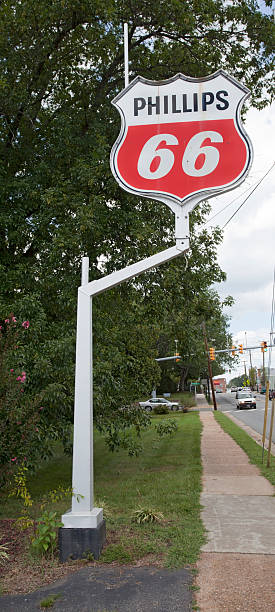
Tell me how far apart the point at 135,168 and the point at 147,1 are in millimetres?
5656

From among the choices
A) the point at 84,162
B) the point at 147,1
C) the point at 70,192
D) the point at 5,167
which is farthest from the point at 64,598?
the point at 147,1

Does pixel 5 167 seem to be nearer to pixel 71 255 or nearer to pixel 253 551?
pixel 71 255

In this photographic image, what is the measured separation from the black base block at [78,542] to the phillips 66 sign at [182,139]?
3834 mm

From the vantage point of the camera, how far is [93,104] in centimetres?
1111

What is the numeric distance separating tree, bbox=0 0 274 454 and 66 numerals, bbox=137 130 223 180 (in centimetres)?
231

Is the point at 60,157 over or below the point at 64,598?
over

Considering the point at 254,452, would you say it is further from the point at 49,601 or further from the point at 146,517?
the point at 49,601

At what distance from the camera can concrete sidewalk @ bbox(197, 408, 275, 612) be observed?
419 cm

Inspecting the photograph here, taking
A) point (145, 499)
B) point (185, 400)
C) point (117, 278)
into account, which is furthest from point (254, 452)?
point (185, 400)

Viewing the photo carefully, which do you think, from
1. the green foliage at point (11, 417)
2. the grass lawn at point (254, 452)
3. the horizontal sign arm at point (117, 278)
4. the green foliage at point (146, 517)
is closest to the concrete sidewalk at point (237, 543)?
the grass lawn at point (254, 452)

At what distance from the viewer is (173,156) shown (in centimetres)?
642

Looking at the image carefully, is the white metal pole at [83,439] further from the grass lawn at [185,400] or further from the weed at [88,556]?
the grass lawn at [185,400]

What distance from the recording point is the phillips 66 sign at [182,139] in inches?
248

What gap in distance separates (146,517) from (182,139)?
15.4 feet
